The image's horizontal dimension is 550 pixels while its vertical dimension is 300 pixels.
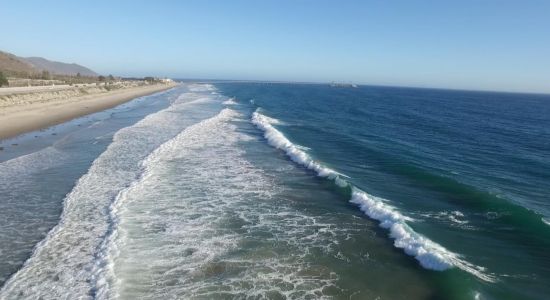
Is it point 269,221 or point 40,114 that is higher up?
point 40,114

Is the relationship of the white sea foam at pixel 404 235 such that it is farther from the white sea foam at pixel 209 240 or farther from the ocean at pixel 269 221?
the white sea foam at pixel 209 240

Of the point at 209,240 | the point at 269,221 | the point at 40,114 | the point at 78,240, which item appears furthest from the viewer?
the point at 40,114

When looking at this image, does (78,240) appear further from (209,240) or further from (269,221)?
(269,221)

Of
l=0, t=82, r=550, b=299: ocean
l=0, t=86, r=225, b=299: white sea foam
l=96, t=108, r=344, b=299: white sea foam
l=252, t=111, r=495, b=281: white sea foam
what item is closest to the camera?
l=0, t=86, r=225, b=299: white sea foam

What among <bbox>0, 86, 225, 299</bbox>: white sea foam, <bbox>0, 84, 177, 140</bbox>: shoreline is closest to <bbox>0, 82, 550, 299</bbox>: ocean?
<bbox>0, 86, 225, 299</bbox>: white sea foam

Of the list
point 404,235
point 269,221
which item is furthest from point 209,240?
point 404,235

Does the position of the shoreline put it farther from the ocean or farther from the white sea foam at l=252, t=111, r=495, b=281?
the white sea foam at l=252, t=111, r=495, b=281

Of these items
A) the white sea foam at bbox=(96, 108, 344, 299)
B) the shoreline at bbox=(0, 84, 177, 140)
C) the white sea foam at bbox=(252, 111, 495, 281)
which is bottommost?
the white sea foam at bbox=(96, 108, 344, 299)

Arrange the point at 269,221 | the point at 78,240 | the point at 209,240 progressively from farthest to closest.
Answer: the point at 269,221 → the point at 209,240 → the point at 78,240

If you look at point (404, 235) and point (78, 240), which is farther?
point (404, 235)

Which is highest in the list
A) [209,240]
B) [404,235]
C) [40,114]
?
[40,114]
